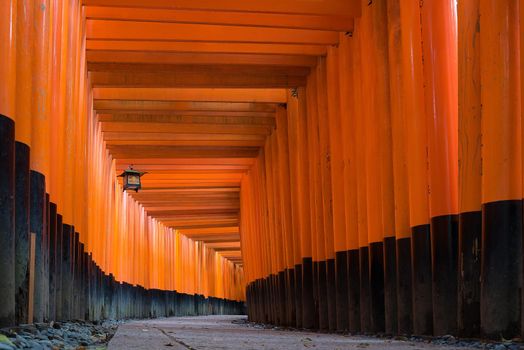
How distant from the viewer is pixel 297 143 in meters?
Result: 14.9

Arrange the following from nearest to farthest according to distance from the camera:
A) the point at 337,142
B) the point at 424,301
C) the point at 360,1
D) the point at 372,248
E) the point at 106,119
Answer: the point at 424,301, the point at 372,248, the point at 360,1, the point at 337,142, the point at 106,119

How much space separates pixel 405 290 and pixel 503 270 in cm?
245

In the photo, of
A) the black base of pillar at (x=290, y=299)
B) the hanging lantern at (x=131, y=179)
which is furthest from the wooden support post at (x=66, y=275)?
the hanging lantern at (x=131, y=179)

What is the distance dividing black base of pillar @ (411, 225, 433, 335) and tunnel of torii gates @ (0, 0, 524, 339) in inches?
0.9

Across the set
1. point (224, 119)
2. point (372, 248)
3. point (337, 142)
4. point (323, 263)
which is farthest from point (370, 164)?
point (224, 119)

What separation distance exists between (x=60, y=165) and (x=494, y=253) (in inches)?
190

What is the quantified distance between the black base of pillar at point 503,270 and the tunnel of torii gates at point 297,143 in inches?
0.5

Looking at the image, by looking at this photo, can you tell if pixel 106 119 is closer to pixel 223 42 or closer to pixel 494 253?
pixel 223 42

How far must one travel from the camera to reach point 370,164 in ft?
32.8

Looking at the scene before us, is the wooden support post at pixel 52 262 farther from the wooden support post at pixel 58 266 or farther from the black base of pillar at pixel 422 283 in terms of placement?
the black base of pillar at pixel 422 283

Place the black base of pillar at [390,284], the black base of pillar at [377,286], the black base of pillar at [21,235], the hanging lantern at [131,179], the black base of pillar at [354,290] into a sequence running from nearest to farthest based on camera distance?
the black base of pillar at [21,235], the black base of pillar at [390,284], the black base of pillar at [377,286], the black base of pillar at [354,290], the hanging lantern at [131,179]

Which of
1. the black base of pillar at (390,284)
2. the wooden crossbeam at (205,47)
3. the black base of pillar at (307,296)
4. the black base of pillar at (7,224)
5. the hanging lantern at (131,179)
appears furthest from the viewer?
the hanging lantern at (131,179)

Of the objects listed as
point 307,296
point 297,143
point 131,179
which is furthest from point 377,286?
point 131,179

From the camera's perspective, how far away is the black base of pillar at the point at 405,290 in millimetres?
8523
